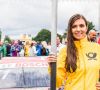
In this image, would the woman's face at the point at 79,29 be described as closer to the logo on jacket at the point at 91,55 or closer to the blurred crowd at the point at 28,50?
the logo on jacket at the point at 91,55

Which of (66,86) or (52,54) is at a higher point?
(52,54)

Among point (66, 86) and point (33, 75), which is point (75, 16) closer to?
point (66, 86)

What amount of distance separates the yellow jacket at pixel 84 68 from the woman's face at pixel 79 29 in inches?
1.8

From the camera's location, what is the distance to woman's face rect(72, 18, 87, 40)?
388 cm

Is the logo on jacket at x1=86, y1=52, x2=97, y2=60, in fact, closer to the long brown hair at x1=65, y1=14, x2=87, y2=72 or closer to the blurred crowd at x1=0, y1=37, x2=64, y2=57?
the long brown hair at x1=65, y1=14, x2=87, y2=72

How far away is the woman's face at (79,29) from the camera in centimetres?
388

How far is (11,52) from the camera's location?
25609 mm

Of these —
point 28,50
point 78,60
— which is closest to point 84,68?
point 78,60

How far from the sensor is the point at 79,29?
389cm

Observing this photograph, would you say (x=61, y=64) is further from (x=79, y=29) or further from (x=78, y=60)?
(x=79, y=29)

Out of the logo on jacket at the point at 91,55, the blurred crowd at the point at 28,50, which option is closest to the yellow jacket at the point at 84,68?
the logo on jacket at the point at 91,55

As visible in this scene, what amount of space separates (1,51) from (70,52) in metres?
19.5

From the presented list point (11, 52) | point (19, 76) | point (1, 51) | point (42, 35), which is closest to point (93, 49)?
point (19, 76)

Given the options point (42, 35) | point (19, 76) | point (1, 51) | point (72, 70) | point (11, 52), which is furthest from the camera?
point (42, 35)
